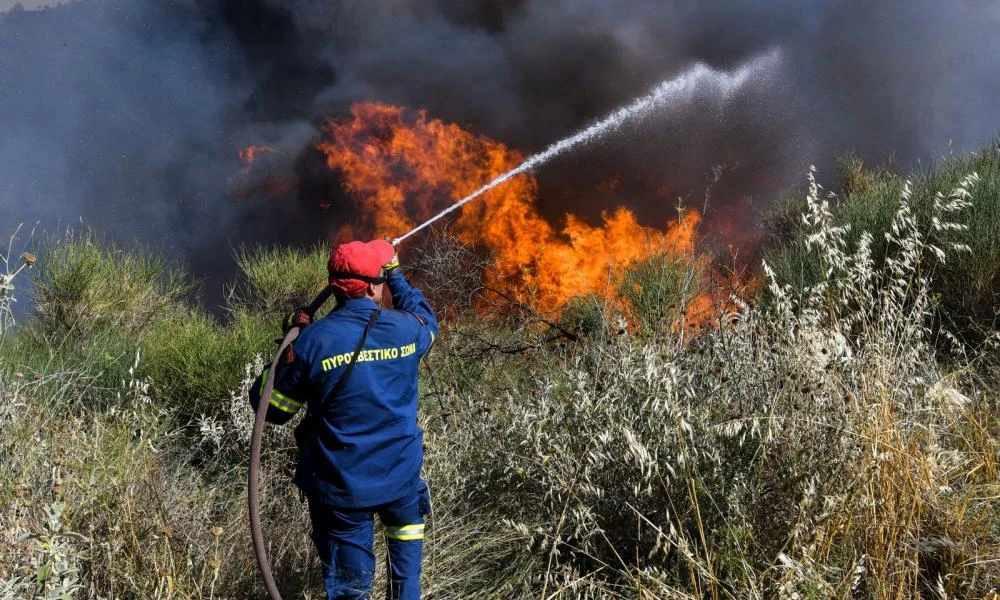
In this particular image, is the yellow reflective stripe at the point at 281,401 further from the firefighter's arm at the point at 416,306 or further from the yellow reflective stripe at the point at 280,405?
A: the firefighter's arm at the point at 416,306

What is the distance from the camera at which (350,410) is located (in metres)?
2.88

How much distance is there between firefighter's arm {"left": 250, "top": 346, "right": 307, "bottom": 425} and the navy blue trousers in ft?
1.16

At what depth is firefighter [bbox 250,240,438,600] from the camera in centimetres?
285

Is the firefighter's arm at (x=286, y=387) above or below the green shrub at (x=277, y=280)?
above

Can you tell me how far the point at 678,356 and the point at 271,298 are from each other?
509 cm

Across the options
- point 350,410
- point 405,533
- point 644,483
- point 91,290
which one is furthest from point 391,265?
point 91,290

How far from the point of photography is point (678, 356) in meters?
3.81

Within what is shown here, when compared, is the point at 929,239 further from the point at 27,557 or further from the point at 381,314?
the point at 27,557

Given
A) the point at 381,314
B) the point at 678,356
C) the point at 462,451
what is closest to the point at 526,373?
the point at 462,451

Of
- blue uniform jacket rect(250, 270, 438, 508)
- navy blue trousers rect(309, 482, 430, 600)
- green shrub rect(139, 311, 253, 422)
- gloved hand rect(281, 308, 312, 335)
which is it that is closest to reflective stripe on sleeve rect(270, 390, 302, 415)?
blue uniform jacket rect(250, 270, 438, 508)

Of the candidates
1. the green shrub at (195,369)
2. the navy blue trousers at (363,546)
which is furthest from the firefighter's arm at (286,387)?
the green shrub at (195,369)

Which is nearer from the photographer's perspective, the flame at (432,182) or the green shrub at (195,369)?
the green shrub at (195,369)

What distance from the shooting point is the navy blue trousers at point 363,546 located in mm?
2879

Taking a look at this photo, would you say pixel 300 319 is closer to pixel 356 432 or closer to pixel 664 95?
pixel 356 432
